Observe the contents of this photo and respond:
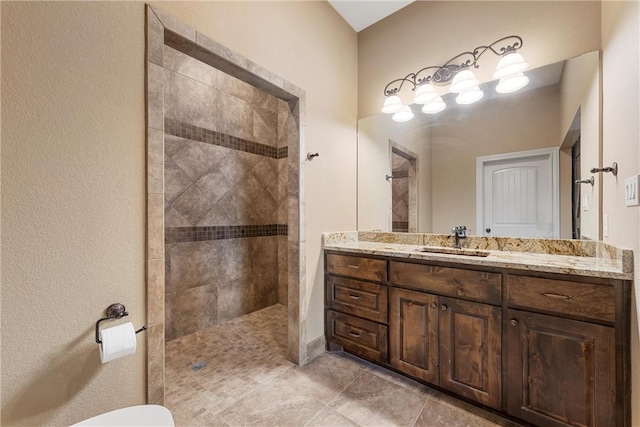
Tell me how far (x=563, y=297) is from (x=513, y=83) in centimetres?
141

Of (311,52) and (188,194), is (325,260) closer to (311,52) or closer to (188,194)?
(188,194)

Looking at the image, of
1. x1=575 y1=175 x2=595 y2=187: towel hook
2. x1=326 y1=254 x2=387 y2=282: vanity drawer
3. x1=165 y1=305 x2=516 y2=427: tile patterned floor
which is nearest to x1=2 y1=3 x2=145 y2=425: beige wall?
x1=165 y1=305 x2=516 y2=427: tile patterned floor

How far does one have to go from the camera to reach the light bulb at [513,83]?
5.98 feet

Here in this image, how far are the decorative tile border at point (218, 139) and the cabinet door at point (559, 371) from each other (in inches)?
91.4

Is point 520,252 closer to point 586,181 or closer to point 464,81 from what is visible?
point 586,181

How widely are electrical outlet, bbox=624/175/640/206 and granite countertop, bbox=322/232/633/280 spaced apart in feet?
0.73

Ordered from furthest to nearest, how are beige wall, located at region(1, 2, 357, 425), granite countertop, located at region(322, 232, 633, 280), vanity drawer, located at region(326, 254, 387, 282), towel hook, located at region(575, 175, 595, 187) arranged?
vanity drawer, located at region(326, 254, 387, 282) < towel hook, located at region(575, 175, 595, 187) < granite countertop, located at region(322, 232, 633, 280) < beige wall, located at region(1, 2, 357, 425)

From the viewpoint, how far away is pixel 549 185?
6.09 feet

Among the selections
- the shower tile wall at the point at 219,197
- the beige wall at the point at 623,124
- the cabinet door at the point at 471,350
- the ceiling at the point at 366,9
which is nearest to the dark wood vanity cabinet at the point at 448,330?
the cabinet door at the point at 471,350

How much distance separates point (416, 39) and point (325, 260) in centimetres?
206

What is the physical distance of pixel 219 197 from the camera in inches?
116

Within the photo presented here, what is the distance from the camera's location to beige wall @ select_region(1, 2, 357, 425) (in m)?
0.95

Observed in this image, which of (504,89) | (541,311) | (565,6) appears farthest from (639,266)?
(565,6)

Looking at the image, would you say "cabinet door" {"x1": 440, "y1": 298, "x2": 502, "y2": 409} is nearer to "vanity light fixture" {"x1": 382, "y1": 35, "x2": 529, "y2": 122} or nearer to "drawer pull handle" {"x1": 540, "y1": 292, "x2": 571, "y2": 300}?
"drawer pull handle" {"x1": 540, "y1": 292, "x2": 571, "y2": 300}
